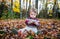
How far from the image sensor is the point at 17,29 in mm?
1607

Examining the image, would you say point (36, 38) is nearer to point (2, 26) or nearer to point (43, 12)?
point (43, 12)

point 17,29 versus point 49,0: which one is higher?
point 49,0

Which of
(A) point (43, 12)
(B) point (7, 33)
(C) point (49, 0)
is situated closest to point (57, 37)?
(A) point (43, 12)

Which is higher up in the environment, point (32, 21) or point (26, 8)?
point (26, 8)

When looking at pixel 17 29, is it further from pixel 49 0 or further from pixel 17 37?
pixel 49 0

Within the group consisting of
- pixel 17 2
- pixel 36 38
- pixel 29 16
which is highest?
pixel 17 2

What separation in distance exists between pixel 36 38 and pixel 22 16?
0.34 meters

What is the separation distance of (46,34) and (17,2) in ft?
1.87

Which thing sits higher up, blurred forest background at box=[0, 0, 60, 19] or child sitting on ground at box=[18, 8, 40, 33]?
blurred forest background at box=[0, 0, 60, 19]

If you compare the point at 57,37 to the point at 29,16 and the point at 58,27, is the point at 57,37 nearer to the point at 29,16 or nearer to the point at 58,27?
the point at 58,27

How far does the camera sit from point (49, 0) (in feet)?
5.35

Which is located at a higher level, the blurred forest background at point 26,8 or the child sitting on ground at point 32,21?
the blurred forest background at point 26,8

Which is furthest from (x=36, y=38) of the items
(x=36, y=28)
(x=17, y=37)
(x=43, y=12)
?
(x=43, y=12)

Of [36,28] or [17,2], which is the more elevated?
[17,2]
